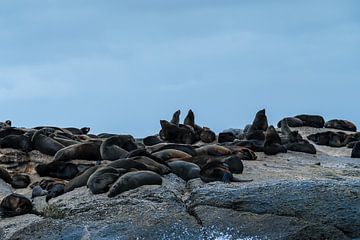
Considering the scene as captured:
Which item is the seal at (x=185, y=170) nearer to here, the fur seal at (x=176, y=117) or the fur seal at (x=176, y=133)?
the fur seal at (x=176, y=133)

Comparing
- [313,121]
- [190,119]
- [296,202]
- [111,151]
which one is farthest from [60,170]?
[313,121]

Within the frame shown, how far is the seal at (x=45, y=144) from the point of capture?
44.9 feet

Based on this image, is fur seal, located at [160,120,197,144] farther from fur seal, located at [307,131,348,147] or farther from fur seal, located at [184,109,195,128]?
fur seal, located at [307,131,348,147]

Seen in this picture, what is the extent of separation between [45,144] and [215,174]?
5.37 metres

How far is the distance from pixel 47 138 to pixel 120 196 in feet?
18.6

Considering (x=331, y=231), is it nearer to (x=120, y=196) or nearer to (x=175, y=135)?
(x=120, y=196)

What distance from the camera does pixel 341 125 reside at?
22.3 m

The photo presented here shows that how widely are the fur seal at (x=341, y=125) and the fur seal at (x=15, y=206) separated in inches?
589

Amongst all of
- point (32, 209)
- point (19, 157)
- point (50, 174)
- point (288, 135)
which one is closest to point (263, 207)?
point (32, 209)

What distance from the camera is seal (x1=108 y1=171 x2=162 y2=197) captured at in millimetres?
8805

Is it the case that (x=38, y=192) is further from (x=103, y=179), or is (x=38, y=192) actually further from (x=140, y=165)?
(x=140, y=165)

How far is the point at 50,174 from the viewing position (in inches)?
456

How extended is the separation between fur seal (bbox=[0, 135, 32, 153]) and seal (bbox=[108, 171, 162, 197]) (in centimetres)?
544

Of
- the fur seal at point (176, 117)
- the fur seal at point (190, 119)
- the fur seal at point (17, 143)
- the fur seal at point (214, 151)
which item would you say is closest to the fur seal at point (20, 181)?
the fur seal at point (17, 143)
